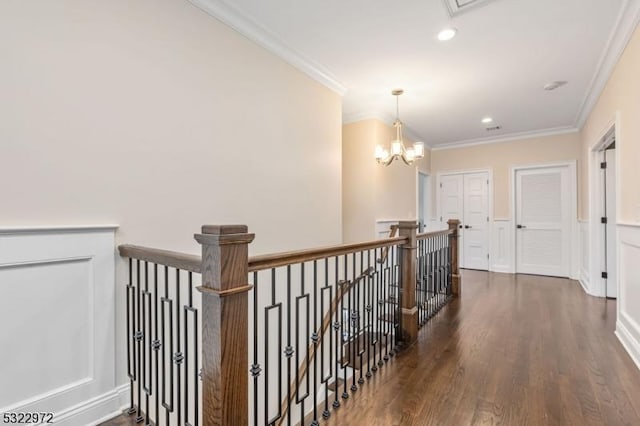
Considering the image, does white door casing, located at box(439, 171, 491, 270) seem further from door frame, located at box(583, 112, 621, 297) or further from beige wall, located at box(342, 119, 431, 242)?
beige wall, located at box(342, 119, 431, 242)

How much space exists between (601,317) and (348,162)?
3.51m

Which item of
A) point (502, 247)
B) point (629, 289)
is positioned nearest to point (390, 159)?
point (629, 289)

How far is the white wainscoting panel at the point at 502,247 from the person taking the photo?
19.2 ft

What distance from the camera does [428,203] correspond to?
671 centimetres

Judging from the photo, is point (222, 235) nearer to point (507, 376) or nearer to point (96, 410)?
point (96, 410)

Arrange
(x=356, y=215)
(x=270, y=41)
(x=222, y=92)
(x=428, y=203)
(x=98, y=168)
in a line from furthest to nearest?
(x=428, y=203) → (x=356, y=215) → (x=270, y=41) → (x=222, y=92) → (x=98, y=168)

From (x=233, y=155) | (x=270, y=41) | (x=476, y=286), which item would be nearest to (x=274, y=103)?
(x=270, y=41)

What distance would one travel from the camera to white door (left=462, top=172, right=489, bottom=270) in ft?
20.1

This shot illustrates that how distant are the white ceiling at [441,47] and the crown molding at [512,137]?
1.07 meters

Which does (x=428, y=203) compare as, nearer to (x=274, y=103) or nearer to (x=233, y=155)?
(x=274, y=103)

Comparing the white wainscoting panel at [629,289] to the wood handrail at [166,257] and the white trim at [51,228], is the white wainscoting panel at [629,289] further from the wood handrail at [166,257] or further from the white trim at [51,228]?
the white trim at [51,228]

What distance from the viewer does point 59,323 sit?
1.58 meters

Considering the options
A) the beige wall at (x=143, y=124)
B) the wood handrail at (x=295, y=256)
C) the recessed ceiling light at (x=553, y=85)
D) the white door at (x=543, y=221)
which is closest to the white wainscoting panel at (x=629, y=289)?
the recessed ceiling light at (x=553, y=85)

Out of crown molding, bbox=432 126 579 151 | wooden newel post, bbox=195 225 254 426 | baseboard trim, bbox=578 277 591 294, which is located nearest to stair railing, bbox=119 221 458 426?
wooden newel post, bbox=195 225 254 426
